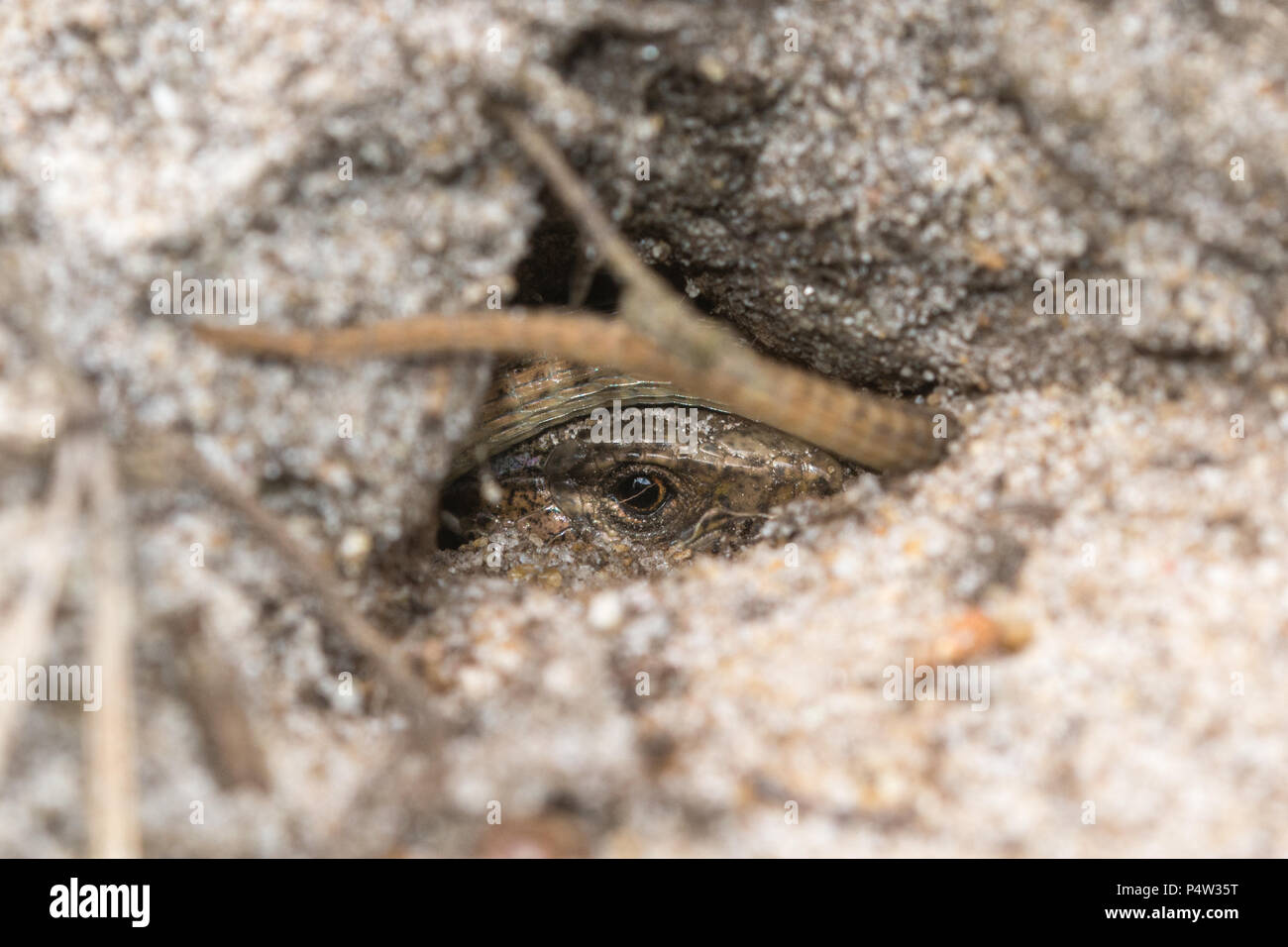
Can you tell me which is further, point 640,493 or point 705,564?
point 640,493

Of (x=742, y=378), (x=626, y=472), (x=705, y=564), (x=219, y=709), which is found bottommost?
(x=219, y=709)

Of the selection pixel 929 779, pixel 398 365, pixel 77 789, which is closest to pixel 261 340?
pixel 398 365

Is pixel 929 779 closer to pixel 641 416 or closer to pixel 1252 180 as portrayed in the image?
pixel 1252 180

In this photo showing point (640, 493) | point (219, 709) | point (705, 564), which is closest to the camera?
point (219, 709)

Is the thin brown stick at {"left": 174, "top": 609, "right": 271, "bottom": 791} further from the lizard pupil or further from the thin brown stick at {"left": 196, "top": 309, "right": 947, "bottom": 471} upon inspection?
the lizard pupil

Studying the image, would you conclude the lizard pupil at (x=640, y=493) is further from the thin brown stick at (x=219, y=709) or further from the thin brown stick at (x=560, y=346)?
the thin brown stick at (x=219, y=709)

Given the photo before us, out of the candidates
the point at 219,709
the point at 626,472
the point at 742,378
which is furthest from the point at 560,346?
the point at 626,472

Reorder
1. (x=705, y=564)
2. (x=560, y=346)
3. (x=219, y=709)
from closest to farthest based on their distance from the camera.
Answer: (x=219, y=709) < (x=560, y=346) < (x=705, y=564)

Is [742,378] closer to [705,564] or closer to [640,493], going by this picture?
[705,564]
